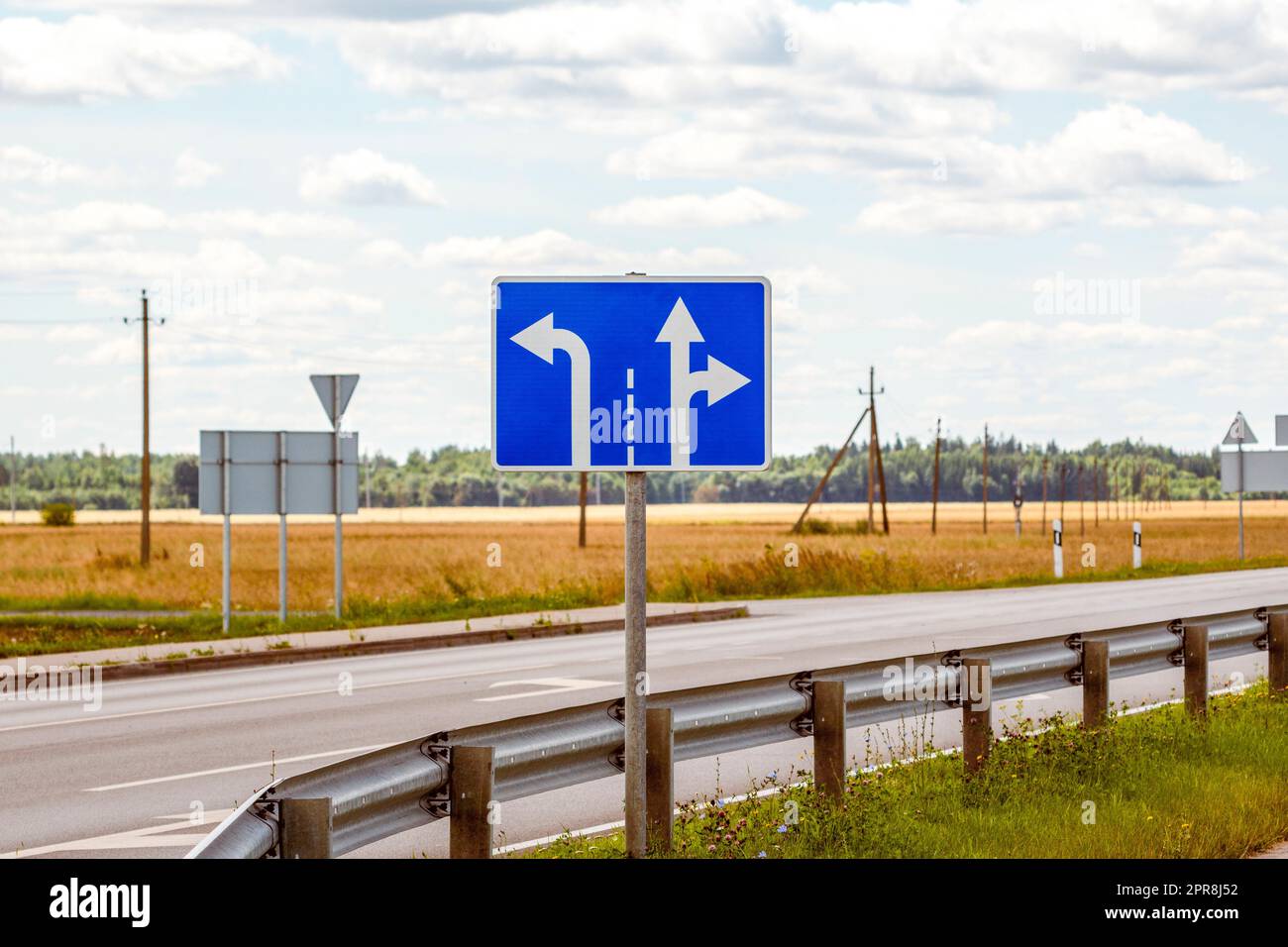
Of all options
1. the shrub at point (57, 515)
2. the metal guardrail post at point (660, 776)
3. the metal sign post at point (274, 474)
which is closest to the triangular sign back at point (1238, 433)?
the metal sign post at point (274, 474)

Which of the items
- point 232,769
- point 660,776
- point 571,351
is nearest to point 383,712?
point 232,769

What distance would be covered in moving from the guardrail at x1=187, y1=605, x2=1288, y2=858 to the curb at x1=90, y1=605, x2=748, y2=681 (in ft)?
37.3

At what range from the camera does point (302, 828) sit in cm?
493

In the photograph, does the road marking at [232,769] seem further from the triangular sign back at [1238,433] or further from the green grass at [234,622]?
the triangular sign back at [1238,433]

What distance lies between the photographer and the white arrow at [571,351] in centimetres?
593

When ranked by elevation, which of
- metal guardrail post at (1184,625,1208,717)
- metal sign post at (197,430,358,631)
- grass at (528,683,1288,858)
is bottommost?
grass at (528,683,1288,858)

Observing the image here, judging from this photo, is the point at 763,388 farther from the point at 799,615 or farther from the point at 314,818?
the point at 799,615

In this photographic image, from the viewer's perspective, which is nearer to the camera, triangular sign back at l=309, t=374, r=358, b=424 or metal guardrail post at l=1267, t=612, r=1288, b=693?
metal guardrail post at l=1267, t=612, r=1288, b=693

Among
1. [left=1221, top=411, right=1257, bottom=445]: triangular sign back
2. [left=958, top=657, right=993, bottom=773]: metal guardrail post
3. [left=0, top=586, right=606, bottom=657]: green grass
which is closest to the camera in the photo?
[left=958, top=657, right=993, bottom=773]: metal guardrail post

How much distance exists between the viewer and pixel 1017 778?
28.4ft

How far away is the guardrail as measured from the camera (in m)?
4.99

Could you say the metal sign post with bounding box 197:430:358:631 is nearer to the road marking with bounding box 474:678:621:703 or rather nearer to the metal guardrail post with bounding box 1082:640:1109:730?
the road marking with bounding box 474:678:621:703
